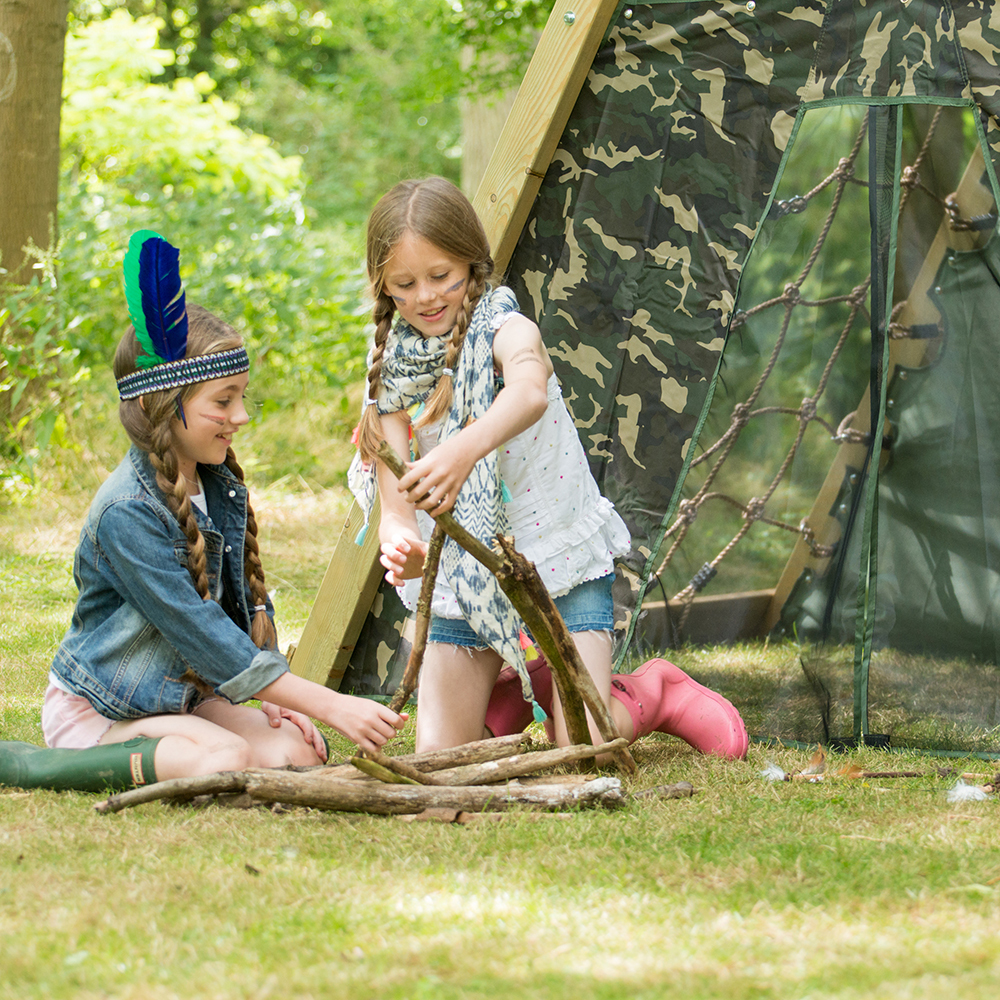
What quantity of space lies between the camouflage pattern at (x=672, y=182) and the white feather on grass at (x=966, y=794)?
991mm

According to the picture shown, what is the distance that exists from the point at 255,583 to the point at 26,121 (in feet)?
13.2

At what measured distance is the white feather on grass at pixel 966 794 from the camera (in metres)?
2.04

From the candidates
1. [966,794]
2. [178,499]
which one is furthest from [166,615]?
[966,794]

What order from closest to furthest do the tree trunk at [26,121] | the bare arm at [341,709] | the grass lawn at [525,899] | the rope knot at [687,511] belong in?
the grass lawn at [525,899] → the bare arm at [341,709] → the rope knot at [687,511] → the tree trunk at [26,121]

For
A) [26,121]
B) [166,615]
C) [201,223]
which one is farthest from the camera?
Result: [201,223]

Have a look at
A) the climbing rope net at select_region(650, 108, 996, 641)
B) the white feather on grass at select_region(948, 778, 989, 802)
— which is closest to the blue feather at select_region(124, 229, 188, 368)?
the climbing rope net at select_region(650, 108, 996, 641)

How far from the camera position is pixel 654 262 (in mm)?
2740

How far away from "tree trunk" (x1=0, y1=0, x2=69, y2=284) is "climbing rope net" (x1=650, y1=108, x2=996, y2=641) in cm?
380

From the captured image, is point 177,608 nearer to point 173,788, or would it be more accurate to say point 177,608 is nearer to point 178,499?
point 178,499

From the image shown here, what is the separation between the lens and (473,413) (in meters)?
2.22

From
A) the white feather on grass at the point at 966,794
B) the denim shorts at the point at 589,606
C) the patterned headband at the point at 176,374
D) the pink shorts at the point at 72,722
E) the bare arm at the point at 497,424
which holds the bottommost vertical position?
the white feather on grass at the point at 966,794

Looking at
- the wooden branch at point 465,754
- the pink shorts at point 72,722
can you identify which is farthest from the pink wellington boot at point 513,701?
the pink shorts at point 72,722

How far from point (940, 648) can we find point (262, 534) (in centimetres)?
331

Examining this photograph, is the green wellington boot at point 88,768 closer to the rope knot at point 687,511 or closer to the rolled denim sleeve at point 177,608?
the rolled denim sleeve at point 177,608
